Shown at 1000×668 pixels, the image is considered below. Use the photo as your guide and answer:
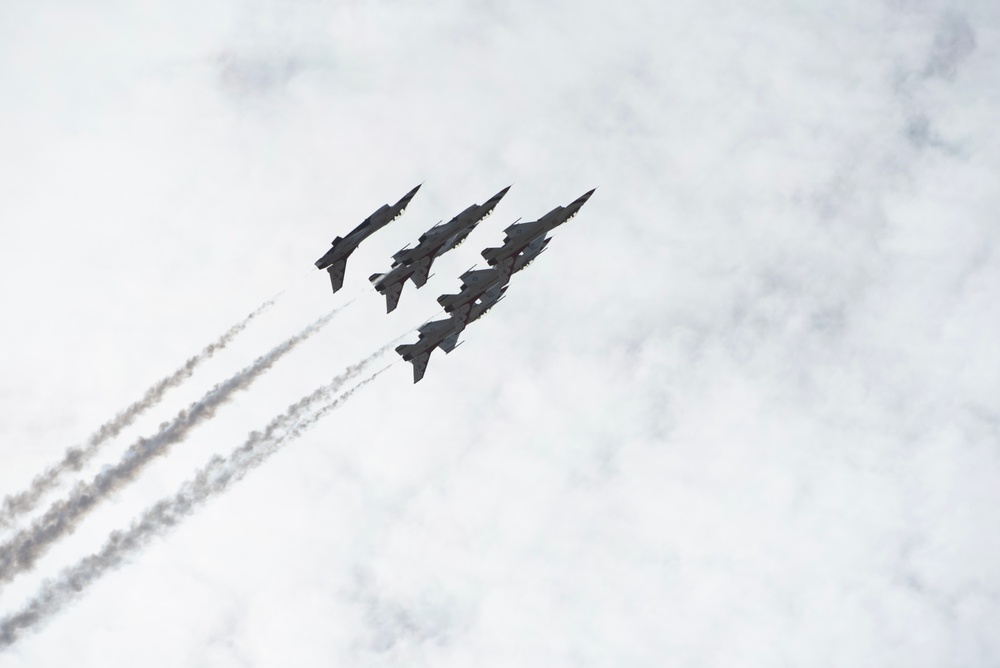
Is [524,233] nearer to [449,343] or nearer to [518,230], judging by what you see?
[518,230]

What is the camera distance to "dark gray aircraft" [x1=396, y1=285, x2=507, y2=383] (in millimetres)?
127625

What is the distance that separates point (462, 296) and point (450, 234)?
23.9 ft

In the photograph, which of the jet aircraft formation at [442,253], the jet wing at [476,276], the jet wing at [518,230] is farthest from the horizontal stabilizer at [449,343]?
the jet wing at [518,230]

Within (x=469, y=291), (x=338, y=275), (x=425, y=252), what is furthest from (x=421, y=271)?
(x=338, y=275)

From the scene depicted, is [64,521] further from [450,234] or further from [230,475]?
[450,234]

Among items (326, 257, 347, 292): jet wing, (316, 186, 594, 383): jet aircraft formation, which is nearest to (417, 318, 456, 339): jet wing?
(316, 186, 594, 383): jet aircraft formation

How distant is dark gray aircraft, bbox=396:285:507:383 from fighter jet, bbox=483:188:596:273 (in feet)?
13.4

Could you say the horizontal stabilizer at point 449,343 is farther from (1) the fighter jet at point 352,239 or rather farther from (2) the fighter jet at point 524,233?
(1) the fighter jet at point 352,239

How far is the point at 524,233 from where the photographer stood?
126250mm

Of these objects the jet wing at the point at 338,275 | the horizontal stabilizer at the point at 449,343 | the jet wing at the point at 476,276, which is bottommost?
the horizontal stabilizer at the point at 449,343

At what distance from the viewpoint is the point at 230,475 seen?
123688mm

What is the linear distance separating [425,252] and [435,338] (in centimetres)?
978

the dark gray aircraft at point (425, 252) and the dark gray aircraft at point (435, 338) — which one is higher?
the dark gray aircraft at point (425, 252)

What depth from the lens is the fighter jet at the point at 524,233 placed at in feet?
414
